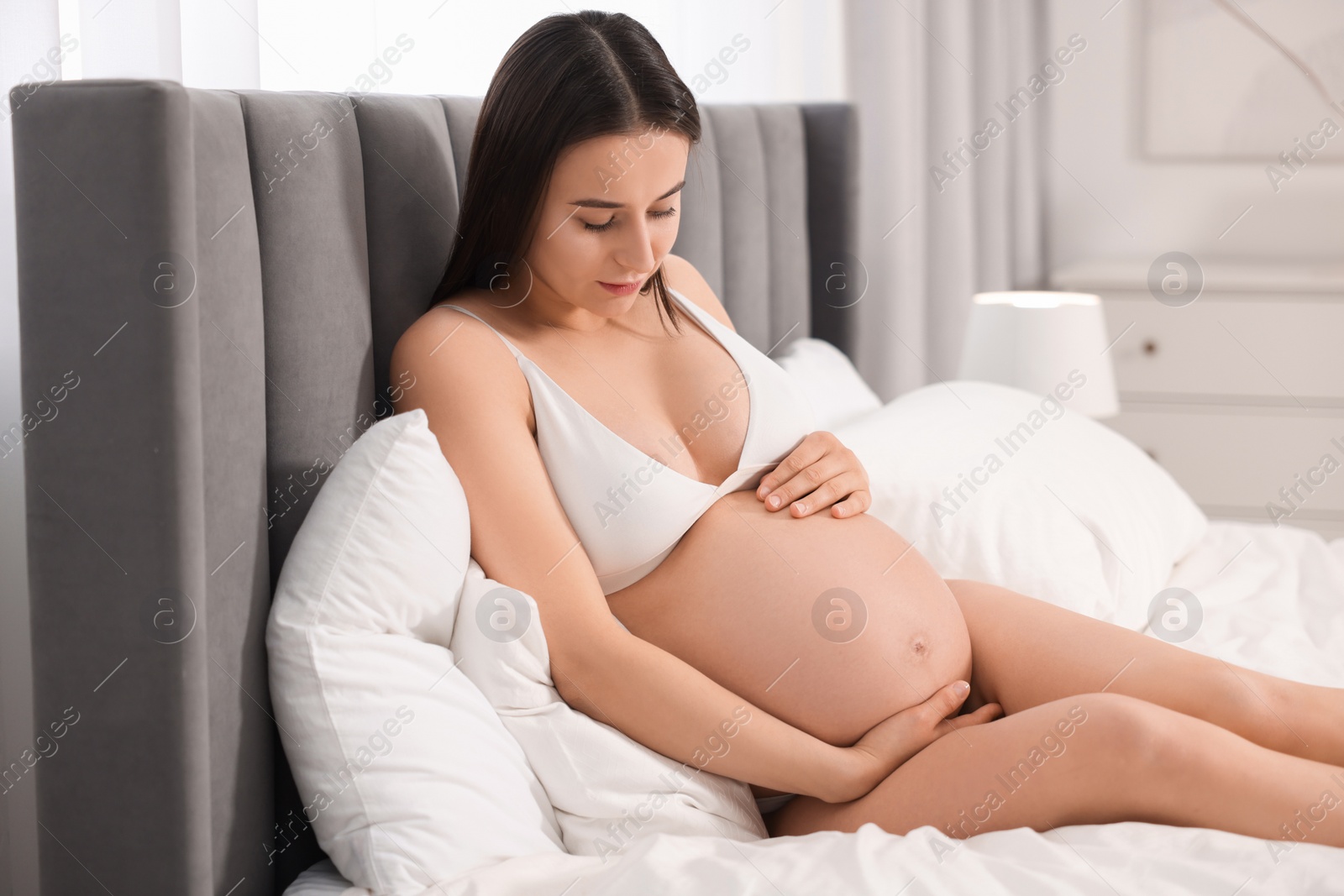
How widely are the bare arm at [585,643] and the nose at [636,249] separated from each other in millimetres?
192

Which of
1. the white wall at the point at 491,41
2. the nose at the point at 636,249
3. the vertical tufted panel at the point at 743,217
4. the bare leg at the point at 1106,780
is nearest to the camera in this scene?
the bare leg at the point at 1106,780

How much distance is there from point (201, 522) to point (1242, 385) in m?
2.55

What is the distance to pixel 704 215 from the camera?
179 centimetres

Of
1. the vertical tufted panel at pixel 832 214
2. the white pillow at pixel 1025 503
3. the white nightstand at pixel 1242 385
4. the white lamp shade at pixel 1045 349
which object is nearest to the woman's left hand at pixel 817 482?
the white pillow at pixel 1025 503

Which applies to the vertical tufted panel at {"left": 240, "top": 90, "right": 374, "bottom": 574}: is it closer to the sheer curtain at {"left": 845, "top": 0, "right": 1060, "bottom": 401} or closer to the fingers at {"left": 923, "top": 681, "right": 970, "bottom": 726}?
the fingers at {"left": 923, "top": 681, "right": 970, "bottom": 726}

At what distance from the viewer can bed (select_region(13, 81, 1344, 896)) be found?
79cm

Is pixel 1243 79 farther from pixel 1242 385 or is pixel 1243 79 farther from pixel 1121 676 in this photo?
pixel 1121 676

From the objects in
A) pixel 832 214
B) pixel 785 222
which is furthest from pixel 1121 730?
pixel 832 214

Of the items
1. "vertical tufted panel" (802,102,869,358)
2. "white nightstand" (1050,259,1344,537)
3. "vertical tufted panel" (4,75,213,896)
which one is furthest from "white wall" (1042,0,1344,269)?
"vertical tufted panel" (4,75,213,896)

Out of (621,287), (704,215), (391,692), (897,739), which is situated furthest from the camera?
(704,215)

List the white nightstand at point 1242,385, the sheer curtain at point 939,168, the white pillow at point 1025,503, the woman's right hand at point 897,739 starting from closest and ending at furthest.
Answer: the woman's right hand at point 897,739 → the white pillow at point 1025,503 → the sheer curtain at point 939,168 → the white nightstand at point 1242,385

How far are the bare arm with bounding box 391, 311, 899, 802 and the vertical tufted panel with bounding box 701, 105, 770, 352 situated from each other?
0.93 meters

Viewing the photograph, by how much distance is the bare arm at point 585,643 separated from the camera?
0.99 metres

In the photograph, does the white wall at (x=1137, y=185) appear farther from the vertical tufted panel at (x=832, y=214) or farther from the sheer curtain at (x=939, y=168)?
the vertical tufted panel at (x=832, y=214)
